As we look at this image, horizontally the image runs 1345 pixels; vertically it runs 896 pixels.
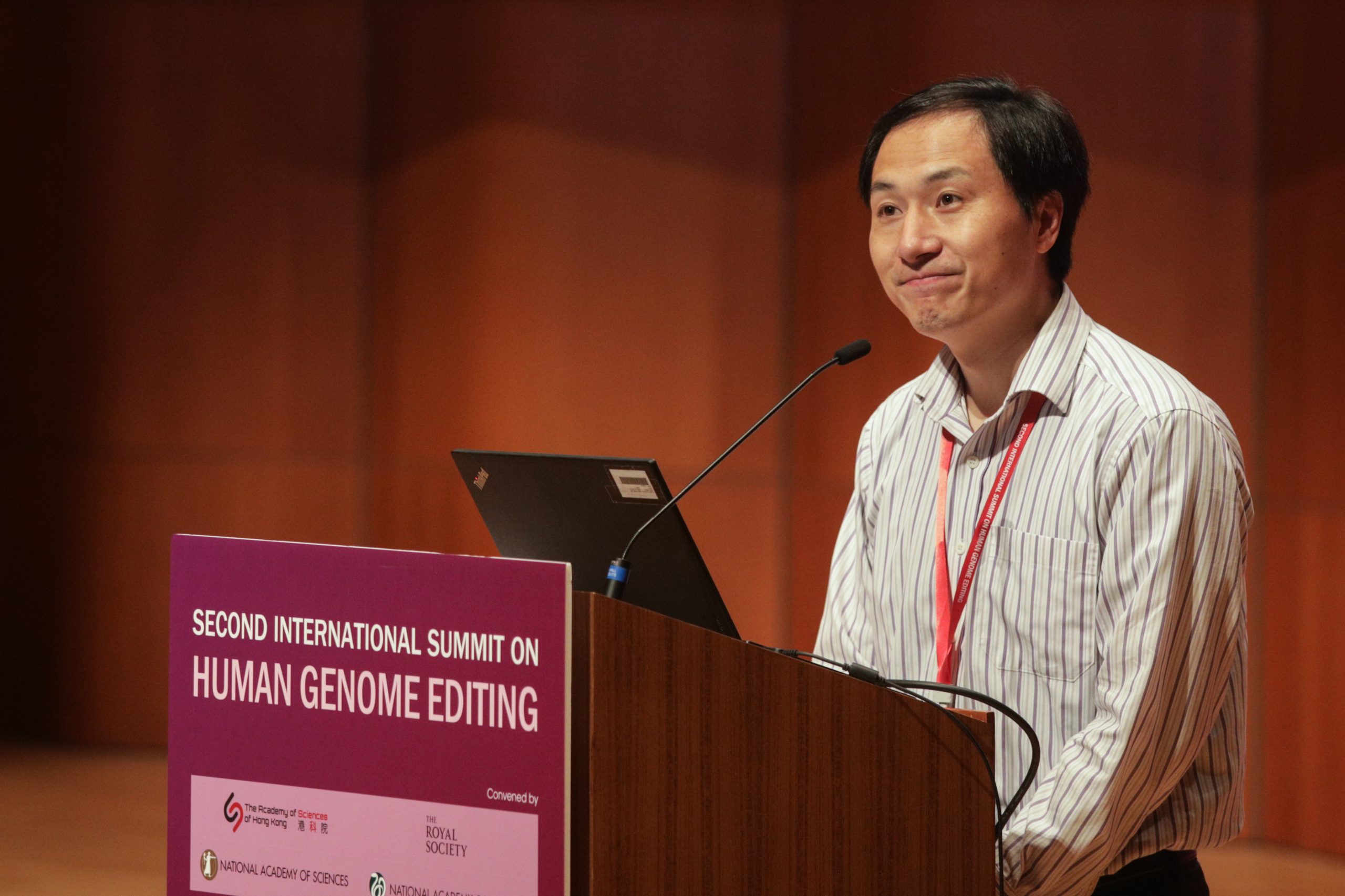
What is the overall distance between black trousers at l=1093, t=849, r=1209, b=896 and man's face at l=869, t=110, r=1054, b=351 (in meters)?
0.62

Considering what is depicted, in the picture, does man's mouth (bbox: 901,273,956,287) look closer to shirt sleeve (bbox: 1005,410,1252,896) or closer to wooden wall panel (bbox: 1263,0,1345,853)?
shirt sleeve (bbox: 1005,410,1252,896)

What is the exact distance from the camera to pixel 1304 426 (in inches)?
136

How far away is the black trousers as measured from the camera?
4.96 ft

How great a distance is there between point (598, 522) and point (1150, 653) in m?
0.58

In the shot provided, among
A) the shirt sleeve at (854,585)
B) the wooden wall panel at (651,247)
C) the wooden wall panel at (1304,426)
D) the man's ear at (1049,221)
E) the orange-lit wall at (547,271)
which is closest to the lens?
the man's ear at (1049,221)

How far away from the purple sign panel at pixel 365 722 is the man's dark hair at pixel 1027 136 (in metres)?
0.79

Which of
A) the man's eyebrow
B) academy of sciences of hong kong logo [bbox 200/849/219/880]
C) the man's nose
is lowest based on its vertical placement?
academy of sciences of hong kong logo [bbox 200/849/219/880]

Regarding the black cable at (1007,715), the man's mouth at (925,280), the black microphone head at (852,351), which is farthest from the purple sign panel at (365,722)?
the man's mouth at (925,280)

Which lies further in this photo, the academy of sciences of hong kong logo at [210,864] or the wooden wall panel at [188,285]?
the wooden wall panel at [188,285]

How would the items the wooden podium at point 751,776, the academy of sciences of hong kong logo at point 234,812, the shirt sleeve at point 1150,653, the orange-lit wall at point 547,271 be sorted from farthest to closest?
the orange-lit wall at point 547,271, the shirt sleeve at point 1150,653, the academy of sciences of hong kong logo at point 234,812, the wooden podium at point 751,776

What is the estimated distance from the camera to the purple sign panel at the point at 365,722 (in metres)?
1.12

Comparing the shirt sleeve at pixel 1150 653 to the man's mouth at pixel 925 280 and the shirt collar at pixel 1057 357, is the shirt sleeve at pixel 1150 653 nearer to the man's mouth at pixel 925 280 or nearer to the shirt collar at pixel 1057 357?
the shirt collar at pixel 1057 357

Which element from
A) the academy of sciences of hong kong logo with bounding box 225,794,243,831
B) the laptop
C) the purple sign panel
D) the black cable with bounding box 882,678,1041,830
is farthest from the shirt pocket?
the academy of sciences of hong kong logo with bounding box 225,794,243,831

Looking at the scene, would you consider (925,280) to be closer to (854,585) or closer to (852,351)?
(852,351)
